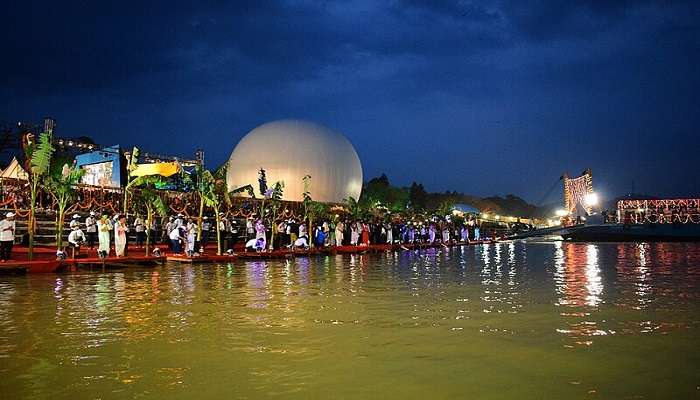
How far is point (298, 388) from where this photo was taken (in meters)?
4.29

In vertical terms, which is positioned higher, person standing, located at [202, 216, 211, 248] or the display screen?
the display screen

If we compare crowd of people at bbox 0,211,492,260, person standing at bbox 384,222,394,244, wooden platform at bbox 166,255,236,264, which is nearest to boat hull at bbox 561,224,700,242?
crowd of people at bbox 0,211,492,260

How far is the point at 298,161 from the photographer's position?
155 feet

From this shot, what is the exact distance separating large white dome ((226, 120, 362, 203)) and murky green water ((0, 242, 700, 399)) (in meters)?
36.0

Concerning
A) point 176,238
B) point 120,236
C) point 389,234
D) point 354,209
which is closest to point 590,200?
point 354,209

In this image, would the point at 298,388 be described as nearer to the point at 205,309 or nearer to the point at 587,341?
the point at 587,341

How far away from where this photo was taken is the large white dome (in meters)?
47.1

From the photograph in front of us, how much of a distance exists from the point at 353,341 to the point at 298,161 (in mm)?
41731

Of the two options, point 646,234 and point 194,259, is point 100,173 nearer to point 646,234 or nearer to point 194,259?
point 194,259

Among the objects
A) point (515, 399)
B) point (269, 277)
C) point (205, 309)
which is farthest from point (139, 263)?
point (515, 399)

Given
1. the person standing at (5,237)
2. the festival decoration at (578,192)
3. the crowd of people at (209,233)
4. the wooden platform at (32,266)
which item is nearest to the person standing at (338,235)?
the crowd of people at (209,233)

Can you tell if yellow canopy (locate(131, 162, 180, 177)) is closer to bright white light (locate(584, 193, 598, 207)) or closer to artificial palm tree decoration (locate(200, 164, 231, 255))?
artificial palm tree decoration (locate(200, 164, 231, 255))

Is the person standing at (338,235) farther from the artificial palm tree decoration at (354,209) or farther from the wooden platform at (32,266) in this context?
the wooden platform at (32,266)

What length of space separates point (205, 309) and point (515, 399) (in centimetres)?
537
